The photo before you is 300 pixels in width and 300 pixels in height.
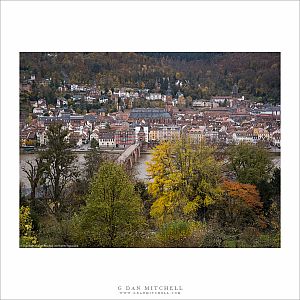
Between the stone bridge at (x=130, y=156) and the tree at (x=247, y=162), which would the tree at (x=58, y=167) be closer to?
the stone bridge at (x=130, y=156)

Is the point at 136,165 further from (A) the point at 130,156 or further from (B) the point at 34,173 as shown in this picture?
(B) the point at 34,173

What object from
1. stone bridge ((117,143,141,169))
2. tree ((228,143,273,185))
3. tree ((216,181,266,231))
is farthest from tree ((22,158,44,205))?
tree ((228,143,273,185))

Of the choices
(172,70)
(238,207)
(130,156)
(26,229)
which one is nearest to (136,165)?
(130,156)

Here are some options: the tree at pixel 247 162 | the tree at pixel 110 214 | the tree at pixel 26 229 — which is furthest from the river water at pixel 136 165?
the tree at pixel 247 162

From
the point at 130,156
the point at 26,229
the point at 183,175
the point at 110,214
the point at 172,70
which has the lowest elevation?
the point at 26,229

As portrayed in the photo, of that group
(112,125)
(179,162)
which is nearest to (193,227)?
(179,162)
